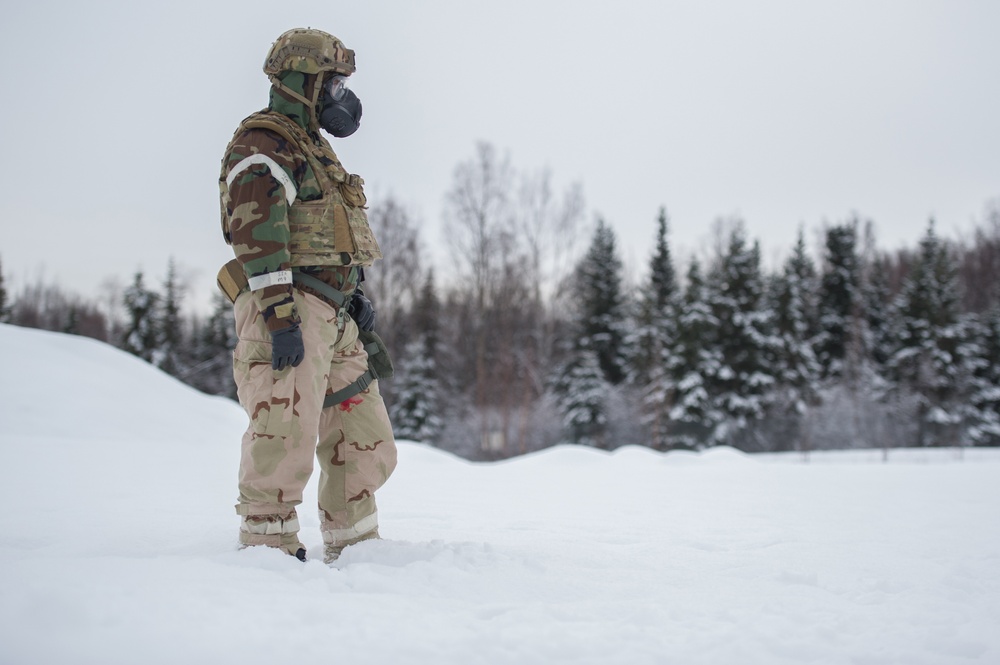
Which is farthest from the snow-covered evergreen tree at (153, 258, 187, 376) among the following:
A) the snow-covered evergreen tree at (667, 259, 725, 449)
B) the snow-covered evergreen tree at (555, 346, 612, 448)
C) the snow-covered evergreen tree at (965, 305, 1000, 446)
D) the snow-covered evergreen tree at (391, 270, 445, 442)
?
the snow-covered evergreen tree at (965, 305, 1000, 446)

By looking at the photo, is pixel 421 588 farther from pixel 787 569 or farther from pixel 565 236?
pixel 565 236

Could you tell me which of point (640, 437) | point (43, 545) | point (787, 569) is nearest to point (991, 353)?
point (640, 437)

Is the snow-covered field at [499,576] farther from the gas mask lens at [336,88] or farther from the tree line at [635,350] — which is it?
the tree line at [635,350]

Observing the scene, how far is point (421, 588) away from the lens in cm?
197

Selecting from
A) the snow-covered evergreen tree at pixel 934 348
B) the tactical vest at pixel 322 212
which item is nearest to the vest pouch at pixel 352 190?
the tactical vest at pixel 322 212

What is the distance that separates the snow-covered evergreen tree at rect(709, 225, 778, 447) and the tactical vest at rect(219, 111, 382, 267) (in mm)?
23320

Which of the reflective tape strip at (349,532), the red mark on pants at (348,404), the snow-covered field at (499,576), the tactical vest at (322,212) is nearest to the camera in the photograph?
the snow-covered field at (499,576)

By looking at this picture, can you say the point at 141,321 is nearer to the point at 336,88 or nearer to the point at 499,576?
the point at 336,88

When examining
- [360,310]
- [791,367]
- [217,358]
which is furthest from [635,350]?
[360,310]

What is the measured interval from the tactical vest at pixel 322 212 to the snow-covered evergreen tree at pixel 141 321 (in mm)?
31471

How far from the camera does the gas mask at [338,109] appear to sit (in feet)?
8.63

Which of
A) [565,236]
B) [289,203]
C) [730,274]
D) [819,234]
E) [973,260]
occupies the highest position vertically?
[819,234]

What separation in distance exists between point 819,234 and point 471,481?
168 ft

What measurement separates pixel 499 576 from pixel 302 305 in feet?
3.99
